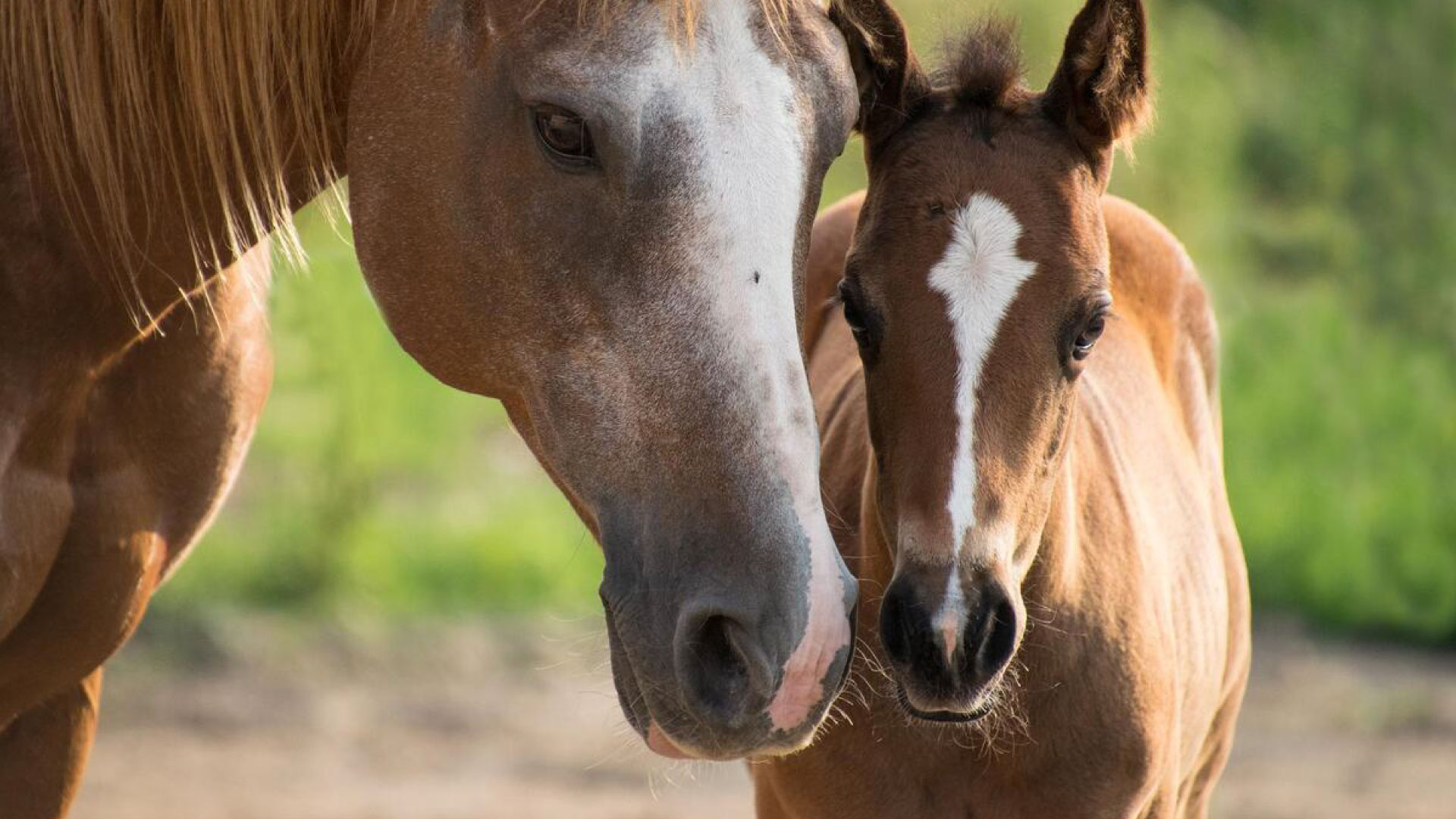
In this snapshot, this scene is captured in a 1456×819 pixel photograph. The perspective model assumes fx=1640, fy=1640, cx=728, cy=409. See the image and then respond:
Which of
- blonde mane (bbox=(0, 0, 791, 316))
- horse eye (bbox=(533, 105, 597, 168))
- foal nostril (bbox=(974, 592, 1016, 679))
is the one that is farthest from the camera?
foal nostril (bbox=(974, 592, 1016, 679))

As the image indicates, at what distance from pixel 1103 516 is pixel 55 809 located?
1.76m

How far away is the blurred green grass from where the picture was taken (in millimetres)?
6656

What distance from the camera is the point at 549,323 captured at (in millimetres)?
1884

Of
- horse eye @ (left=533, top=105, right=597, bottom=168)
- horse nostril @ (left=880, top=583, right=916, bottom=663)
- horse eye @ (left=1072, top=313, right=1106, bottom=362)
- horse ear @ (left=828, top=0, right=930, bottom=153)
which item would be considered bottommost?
horse nostril @ (left=880, top=583, right=916, bottom=663)

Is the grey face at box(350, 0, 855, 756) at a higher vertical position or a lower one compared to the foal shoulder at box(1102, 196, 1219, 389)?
higher

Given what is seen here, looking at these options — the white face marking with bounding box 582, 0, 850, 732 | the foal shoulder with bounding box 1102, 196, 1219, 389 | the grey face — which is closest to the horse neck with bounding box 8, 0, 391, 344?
the grey face

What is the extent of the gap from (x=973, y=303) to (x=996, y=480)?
0.81 feet

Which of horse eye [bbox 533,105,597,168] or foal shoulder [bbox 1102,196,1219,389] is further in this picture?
foal shoulder [bbox 1102,196,1219,389]

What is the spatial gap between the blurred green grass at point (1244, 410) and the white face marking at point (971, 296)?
3.61 m

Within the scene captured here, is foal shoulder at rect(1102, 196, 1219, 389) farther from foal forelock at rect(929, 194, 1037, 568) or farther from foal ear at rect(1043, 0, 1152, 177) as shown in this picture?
foal forelock at rect(929, 194, 1037, 568)

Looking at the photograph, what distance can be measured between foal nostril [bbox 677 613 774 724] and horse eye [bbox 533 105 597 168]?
1.76 feet

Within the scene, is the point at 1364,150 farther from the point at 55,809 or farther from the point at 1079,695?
the point at 55,809

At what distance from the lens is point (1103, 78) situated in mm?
2443

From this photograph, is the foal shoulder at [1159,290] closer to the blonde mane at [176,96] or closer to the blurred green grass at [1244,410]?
the blonde mane at [176,96]
